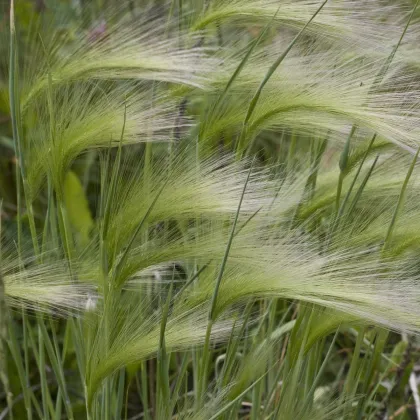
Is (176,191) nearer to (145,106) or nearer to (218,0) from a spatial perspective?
(145,106)

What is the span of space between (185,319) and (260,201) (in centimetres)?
14

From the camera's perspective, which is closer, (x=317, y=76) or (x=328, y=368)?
(x=317, y=76)

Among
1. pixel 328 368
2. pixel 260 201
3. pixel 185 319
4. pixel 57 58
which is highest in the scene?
pixel 57 58

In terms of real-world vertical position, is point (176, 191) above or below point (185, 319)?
above

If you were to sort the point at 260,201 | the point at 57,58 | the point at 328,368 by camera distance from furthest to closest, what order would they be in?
the point at 328,368, the point at 57,58, the point at 260,201

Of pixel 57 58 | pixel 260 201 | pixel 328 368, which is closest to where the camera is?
pixel 260 201

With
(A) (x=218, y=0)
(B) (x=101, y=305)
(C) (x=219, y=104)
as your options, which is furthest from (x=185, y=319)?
(A) (x=218, y=0)

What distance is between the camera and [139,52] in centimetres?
84

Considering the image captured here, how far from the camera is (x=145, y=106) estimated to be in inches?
34.6

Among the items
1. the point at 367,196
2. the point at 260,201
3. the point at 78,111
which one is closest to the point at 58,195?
the point at 78,111

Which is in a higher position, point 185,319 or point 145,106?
point 145,106

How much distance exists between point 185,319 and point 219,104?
0.21 metres

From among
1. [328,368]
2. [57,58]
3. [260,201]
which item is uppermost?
[57,58]

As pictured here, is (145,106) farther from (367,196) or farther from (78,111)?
(367,196)
